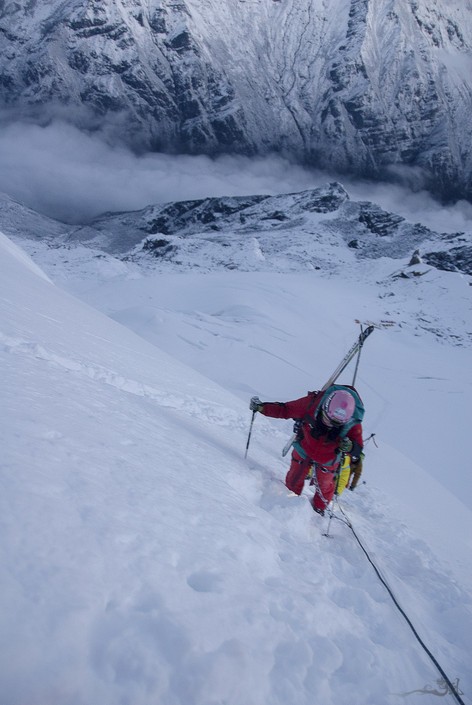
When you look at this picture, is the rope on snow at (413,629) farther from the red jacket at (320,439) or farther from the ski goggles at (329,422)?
the ski goggles at (329,422)

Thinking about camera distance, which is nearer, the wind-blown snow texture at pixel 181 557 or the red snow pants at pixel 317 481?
the wind-blown snow texture at pixel 181 557

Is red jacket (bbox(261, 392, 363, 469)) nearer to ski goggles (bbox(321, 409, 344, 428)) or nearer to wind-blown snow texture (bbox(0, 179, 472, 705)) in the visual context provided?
ski goggles (bbox(321, 409, 344, 428))

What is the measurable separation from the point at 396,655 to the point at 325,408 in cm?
264

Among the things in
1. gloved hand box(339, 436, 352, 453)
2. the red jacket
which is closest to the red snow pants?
the red jacket

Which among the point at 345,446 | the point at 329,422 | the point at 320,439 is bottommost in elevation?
the point at 320,439

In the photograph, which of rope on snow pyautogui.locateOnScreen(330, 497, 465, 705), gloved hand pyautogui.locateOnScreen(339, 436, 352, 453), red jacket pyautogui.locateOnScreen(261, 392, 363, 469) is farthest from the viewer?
red jacket pyautogui.locateOnScreen(261, 392, 363, 469)

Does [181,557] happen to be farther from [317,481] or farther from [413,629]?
[317,481]

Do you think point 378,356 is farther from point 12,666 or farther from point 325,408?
point 12,666

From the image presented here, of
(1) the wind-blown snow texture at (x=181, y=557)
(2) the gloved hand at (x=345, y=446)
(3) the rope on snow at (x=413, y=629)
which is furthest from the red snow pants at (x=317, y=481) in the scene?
(3) the rope on snow at (x=413, y=629)

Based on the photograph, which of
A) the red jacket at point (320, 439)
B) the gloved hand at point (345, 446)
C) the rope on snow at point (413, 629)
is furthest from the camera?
the red jacket at point (320, 439)

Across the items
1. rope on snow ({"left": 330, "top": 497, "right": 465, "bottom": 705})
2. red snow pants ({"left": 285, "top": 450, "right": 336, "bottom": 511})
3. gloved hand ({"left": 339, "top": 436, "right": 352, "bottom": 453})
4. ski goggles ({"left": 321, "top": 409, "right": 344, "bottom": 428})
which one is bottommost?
red snow pants ({"left": 285, "top": 450, "right": 336, "bottom": 511})

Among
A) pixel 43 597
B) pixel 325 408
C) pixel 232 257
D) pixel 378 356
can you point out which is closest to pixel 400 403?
pixel 378 356

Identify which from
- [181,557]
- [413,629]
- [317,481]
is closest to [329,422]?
[317,481]

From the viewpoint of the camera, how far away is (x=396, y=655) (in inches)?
104
